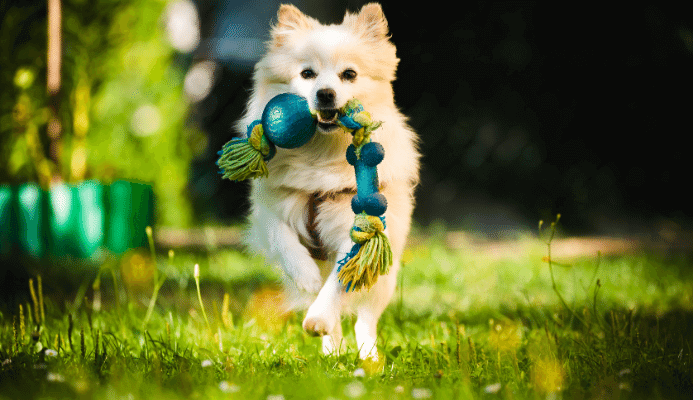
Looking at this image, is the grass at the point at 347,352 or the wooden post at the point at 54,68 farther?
the wooden post at the point at 54,68

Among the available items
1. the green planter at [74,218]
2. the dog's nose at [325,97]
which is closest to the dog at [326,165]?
the dog's nose at [325,97]

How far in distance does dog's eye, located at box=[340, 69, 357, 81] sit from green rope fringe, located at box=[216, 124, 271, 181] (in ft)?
1.30

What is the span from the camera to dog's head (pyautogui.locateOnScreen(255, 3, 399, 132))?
6.35 feet

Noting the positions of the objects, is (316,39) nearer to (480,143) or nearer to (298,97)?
(298,97)

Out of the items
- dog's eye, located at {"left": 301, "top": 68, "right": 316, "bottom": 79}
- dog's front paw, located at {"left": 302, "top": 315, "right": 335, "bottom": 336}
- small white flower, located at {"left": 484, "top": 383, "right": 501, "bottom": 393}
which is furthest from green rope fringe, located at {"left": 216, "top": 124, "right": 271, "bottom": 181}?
small white flower, located at {"left": 484, "top": 383, "right": 501, "bottom": 393}

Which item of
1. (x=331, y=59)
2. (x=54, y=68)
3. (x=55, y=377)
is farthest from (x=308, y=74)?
(x=54, y=68)

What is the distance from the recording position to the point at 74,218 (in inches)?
152

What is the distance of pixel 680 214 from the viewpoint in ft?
17.8

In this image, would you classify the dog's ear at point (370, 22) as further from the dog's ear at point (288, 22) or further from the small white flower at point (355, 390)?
the small white flower at point (355, 390)

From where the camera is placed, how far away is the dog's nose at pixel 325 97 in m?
1.76

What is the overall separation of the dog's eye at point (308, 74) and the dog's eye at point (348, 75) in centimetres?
10

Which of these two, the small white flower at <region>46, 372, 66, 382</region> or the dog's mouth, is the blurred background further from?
the small white flower at <region>46, 372, 66, 382</region>

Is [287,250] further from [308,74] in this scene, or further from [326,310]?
[308,74]

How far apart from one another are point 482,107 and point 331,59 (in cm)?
388
